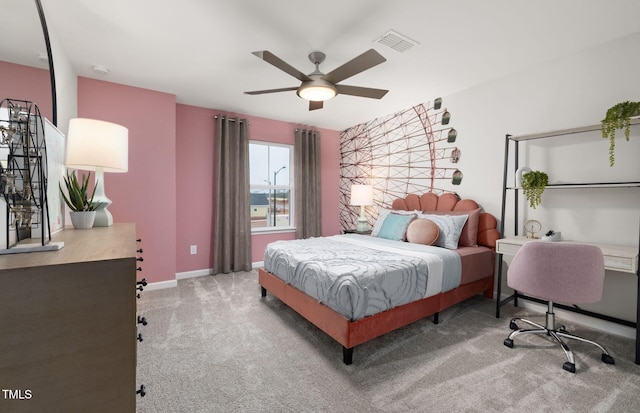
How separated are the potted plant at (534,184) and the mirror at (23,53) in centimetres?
358

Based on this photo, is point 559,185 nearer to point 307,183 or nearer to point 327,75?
point 327,75

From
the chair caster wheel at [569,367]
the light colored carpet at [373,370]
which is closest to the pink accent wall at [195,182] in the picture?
the light colored carpet at [373,370]

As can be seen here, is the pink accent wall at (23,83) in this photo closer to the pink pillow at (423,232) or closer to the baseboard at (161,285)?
the baseboard at (161,285)

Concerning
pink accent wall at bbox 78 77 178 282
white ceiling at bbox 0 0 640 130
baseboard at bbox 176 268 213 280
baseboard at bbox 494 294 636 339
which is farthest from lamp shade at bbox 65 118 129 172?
baseboard at bbox 494 294 636 339

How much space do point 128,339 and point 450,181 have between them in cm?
378

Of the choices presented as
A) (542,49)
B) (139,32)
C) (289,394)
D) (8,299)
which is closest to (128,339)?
(8,299)

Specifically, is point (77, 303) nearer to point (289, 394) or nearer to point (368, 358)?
point (289, 394)

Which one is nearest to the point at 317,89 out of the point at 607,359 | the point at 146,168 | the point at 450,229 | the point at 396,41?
the point at 396,41

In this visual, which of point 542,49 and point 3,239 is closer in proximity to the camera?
point 3,239

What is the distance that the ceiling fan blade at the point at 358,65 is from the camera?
6.55 ft

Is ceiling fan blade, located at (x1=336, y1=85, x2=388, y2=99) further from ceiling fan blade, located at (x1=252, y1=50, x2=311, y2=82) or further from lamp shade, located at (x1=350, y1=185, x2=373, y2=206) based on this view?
lamp shade, located at (x1=350, y1=185, x2=373, y2=206)

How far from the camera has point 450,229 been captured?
10.1 ft

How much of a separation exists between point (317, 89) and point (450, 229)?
2.08 metres

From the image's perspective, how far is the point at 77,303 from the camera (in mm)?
750
